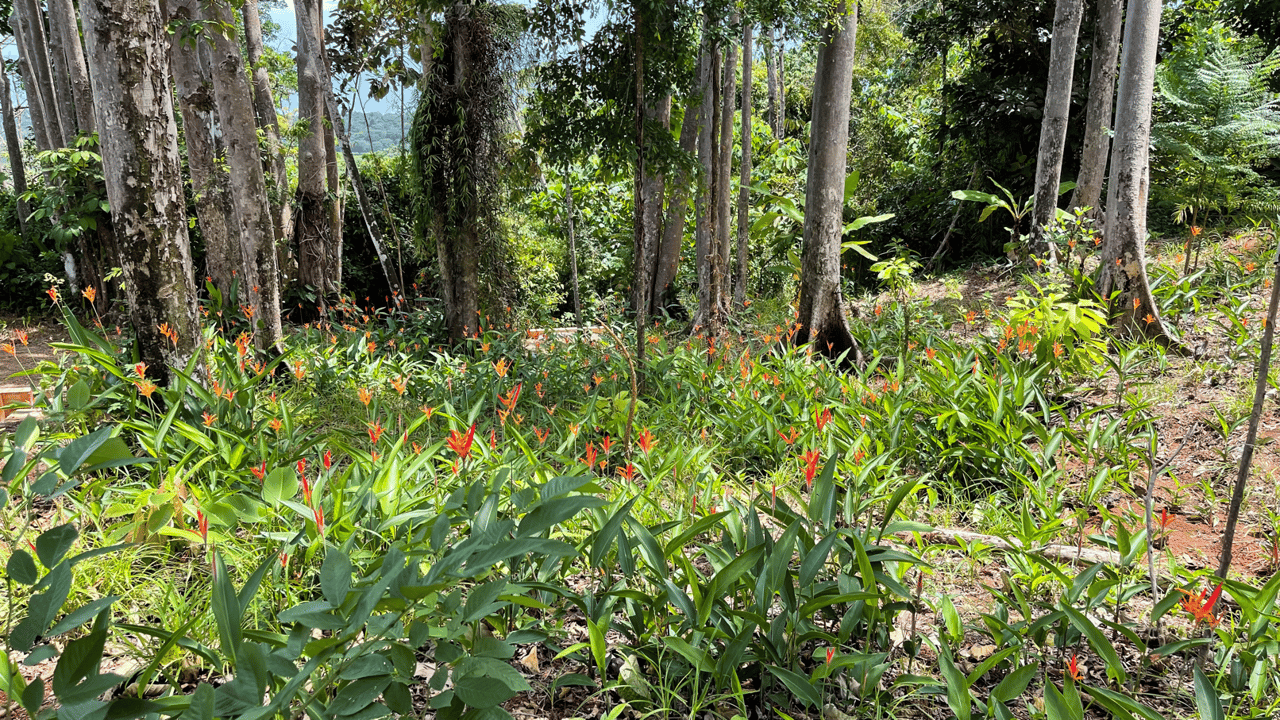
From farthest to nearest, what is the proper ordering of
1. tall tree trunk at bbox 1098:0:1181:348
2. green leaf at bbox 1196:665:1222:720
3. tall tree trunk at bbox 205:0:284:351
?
1. tall tree trunk at bbox 205:0:284:351
2. tall tree trunk at bbox 1098:0:1181:348
3. green leaf at bbox 1196:665:1222:720

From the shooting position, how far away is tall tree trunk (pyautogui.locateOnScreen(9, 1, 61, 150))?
30.0 feet

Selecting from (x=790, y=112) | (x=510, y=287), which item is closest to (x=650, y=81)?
(x=510, y=287)

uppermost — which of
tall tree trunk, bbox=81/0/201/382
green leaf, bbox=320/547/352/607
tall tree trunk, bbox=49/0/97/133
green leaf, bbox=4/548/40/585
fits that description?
tall tree trunk, bbox=49/0/97/133

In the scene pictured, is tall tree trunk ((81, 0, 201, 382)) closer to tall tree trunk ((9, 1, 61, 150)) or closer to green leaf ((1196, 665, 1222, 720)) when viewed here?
green leaf ((1196, 665, 1222, 720))

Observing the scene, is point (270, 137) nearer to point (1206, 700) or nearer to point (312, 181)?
point (312, 181)

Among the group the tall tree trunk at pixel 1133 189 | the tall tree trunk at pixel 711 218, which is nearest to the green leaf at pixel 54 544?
the tall tree trunk at pixel 711 218

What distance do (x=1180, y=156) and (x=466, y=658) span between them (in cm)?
768

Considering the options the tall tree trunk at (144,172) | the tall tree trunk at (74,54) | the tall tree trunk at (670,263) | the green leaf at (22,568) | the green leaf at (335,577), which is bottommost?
the tall tree trunk at (670,263)

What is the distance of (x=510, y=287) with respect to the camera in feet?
21.1

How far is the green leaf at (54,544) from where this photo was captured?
109 centimetres

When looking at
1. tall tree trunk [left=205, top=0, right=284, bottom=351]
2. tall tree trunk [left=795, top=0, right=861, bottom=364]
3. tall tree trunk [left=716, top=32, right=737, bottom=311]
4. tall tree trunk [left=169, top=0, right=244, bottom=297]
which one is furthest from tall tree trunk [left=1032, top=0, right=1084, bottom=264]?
tall tree trunk [left=169, top=0, right=244, bottom=297]

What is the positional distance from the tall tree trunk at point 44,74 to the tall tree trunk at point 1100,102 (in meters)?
11.1

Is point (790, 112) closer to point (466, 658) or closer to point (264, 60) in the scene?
point (264, 60)

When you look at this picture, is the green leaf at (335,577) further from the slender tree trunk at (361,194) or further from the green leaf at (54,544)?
the slender tree trunk at (361,194)
